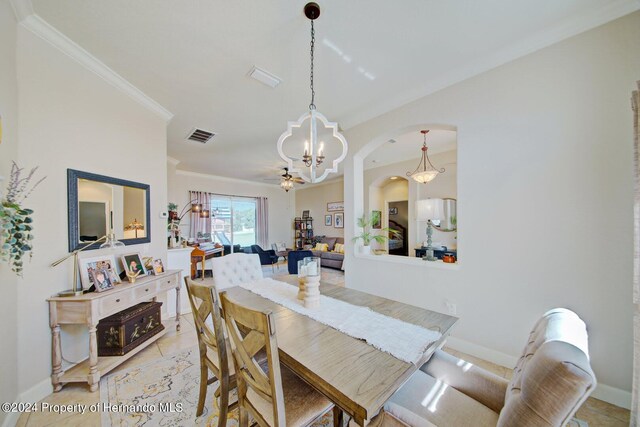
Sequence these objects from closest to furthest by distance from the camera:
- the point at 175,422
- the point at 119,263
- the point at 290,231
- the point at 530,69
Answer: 1. the point at 175,422
2. the point at 530,69
3. the point at 119,263
4. the point at 290,231

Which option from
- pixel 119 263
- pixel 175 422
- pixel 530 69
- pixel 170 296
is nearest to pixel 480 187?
pixel 530 69

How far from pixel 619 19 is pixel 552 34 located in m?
0.34

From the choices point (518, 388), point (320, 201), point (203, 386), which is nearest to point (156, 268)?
point (203, 386)

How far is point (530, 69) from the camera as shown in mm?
1964

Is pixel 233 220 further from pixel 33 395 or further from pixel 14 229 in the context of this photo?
pixel 14 229

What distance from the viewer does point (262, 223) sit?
26.8 feet

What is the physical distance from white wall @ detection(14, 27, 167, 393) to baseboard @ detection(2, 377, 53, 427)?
17 millimetres

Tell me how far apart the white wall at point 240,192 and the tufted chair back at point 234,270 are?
4212 millimetres

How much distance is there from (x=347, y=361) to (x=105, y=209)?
2739 millimetres

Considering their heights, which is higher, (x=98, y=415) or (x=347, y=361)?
(x=347, y=361)

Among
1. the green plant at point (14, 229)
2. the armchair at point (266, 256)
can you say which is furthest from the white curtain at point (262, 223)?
the green plant at point (14, 229)

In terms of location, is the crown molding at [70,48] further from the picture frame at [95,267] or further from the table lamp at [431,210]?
the table lamp at [431,210]

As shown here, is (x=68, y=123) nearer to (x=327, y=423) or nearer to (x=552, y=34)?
(x=327, y=423)

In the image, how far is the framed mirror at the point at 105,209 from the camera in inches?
78.8
